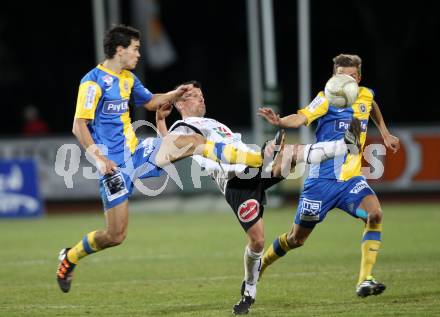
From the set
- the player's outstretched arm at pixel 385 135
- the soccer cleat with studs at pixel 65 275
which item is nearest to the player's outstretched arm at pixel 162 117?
the soccer cleat with studs at pixel 65 275

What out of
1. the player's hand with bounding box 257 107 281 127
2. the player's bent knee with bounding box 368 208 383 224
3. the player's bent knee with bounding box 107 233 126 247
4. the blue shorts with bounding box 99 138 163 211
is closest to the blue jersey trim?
the player's bent knee with bounding box 368 208 383 224

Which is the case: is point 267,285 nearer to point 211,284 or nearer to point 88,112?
point 211,284

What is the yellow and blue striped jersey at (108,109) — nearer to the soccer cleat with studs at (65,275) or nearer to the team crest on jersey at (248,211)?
the soccer cleat with studs at (65,275)

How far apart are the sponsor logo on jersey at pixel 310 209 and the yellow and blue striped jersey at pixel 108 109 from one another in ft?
6.11

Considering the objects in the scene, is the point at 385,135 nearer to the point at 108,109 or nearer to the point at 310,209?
the point at 310,209

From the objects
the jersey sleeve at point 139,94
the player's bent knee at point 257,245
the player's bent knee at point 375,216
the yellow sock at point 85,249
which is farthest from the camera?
the jersey sleeve at point 139,94

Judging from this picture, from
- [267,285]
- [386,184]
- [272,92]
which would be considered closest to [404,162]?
[386,184]

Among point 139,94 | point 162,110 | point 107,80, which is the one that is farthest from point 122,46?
point 162,110

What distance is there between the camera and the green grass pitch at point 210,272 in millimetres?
9195

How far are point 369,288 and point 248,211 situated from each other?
1.37m

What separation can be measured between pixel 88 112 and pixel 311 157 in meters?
2.34

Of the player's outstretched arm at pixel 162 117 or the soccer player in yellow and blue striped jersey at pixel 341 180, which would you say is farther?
the player's outstretched arm at pixel 162 117

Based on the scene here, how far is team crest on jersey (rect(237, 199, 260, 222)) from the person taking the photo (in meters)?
9.00

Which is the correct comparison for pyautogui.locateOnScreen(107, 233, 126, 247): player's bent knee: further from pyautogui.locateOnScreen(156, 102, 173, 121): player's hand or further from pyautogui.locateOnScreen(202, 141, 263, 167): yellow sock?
pyautogui.locateOnScreen(156, 102, 173, 121): player's hand
